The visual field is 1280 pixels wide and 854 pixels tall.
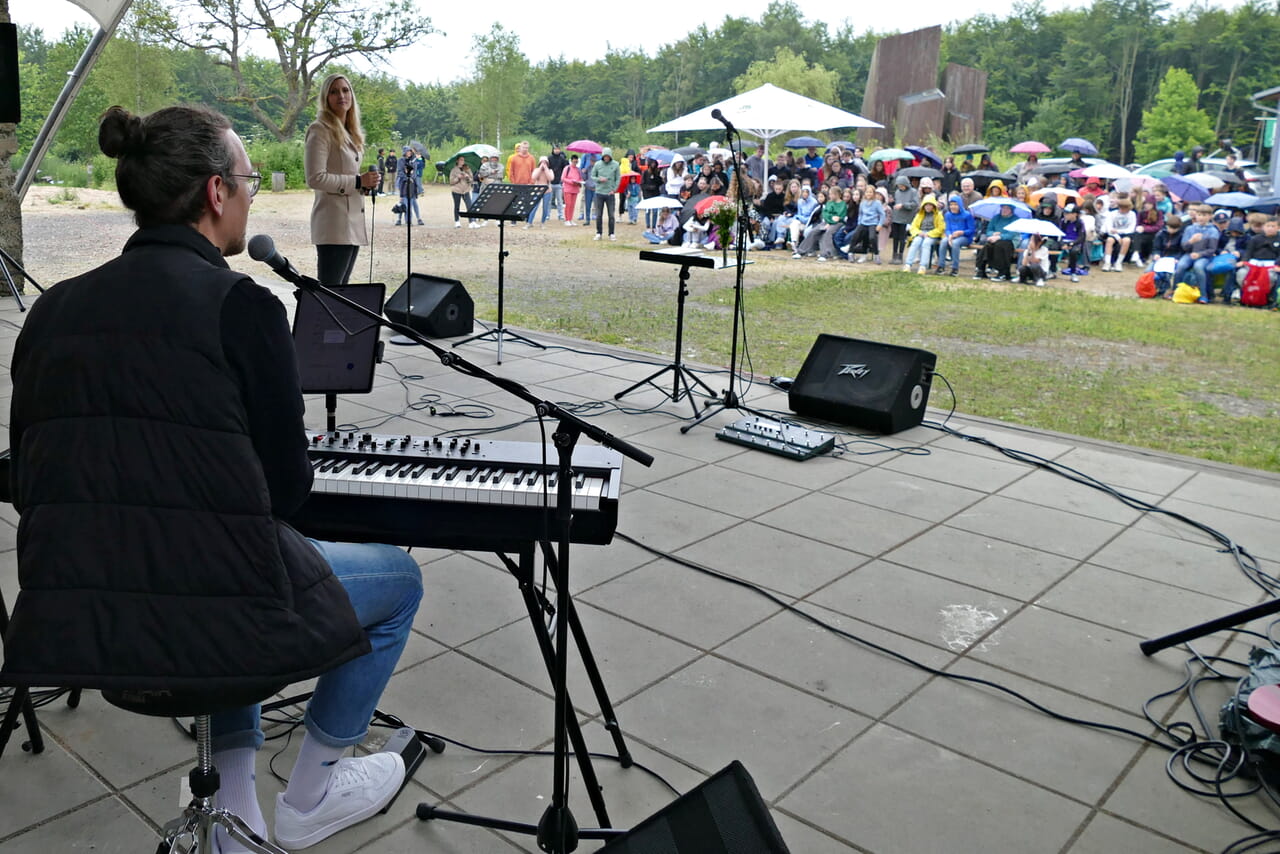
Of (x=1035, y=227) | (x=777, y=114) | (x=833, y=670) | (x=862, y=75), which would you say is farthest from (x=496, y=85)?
(x=833, y=670)

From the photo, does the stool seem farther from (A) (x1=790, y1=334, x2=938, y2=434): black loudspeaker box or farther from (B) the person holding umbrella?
(B) the person holding umbrella

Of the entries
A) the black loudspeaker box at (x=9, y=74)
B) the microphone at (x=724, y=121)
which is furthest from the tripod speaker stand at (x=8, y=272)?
the microphone at (x=724, y=121)

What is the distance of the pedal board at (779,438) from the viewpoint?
5.07 m

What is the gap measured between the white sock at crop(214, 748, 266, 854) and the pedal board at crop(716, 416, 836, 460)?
3459mm

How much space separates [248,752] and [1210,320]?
11704 mm

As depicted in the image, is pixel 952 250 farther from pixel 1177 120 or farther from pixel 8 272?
pixel 1177 120

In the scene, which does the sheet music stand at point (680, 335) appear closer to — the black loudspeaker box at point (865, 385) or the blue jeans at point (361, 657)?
the black loudspeaker box at point (865, 385)

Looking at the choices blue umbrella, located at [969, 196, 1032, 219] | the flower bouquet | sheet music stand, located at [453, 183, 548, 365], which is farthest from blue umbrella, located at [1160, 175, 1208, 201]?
the flower bouquet

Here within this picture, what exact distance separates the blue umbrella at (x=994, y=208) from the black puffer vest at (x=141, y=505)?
1436 cm

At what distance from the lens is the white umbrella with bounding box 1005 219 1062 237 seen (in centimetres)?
1346

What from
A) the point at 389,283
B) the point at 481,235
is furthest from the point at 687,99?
the point at 389,283

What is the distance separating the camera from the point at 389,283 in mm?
11727

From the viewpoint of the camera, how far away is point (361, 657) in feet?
6.26

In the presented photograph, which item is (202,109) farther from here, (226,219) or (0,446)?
(0,446)
